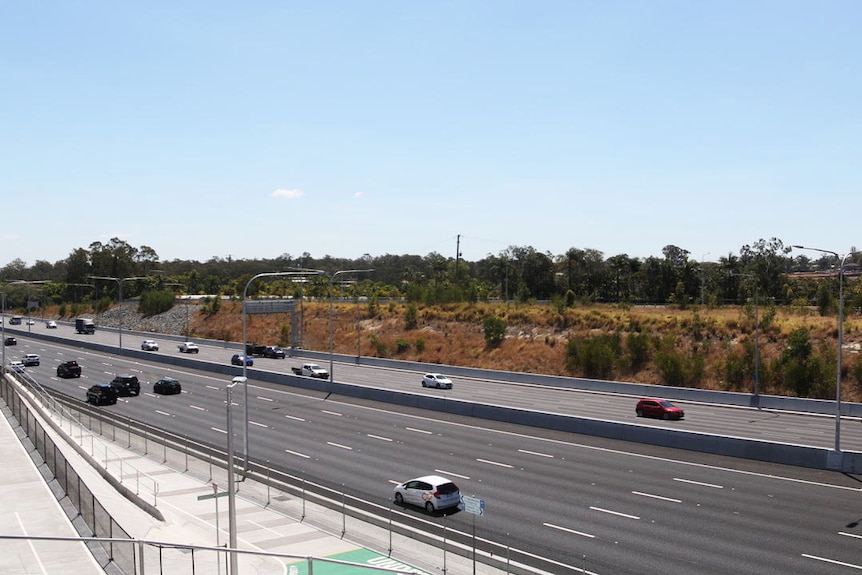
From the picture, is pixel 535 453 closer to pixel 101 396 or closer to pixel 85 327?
pixel 101 396

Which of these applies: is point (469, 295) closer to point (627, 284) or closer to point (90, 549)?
point (627, 284)

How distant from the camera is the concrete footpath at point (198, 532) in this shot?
17.9m

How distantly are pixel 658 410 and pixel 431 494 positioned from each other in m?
20.9

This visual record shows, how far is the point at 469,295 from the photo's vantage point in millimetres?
102562

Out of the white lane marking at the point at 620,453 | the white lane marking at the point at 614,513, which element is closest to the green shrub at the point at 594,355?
the white lane marking at the point at 620,453

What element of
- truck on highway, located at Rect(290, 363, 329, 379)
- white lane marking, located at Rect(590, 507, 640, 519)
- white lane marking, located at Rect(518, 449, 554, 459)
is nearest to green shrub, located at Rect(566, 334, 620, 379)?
truck on highway, located at Rect(290, 363, 329, 379)

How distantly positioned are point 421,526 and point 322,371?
125ft

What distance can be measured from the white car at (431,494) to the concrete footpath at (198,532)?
2.24 m

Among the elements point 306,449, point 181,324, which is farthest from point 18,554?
point 181,324

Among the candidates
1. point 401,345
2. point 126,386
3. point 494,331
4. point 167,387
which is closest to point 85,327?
point 401,345

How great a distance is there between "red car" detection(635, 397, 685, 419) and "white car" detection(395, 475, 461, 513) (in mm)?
19862

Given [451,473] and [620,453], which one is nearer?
[451,473]

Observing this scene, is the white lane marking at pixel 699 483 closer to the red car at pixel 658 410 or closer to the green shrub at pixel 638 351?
the red car at pixel 658 410

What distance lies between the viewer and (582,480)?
27922 millimetres
